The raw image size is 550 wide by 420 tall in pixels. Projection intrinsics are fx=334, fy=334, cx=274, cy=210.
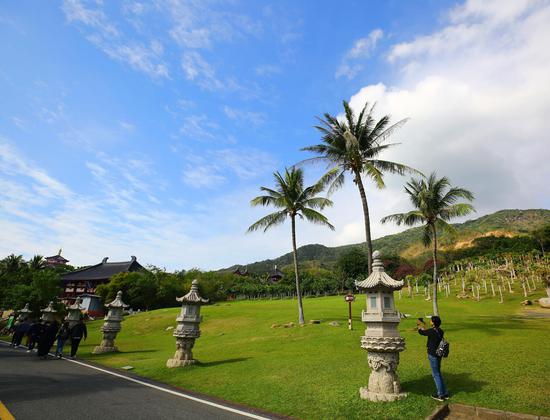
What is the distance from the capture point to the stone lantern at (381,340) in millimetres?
8695

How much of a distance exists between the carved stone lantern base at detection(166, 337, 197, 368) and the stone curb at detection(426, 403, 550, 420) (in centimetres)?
1019

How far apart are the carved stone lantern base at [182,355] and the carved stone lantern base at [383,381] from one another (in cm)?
832

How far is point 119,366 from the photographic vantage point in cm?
1577

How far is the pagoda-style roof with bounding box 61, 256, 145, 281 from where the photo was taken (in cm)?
7612

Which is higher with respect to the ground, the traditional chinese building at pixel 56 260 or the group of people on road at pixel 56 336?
the traditional chinese building at pixel 56 260

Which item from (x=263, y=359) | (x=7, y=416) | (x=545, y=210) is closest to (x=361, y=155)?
(x=263, y=359)

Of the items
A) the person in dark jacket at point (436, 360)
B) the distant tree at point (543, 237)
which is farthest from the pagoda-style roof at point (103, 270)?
the distant tree at point (543, 237)

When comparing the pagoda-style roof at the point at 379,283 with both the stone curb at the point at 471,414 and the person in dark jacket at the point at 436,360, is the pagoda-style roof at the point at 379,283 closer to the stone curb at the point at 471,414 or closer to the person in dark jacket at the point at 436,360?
the person in dark jacket at the point at 436,360

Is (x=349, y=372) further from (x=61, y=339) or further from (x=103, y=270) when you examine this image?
(x=103, y=270)

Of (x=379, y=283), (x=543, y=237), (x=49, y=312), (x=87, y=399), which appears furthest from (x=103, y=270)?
(x=543, y=237)

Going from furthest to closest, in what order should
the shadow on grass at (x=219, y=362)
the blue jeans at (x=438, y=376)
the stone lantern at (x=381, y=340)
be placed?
the shadow on grass at (x=219, y=362)
the stone lantern at (x=381, y=340)
the blue jeans at (x=438, y=376)

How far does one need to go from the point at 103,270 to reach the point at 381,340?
83.0 meters

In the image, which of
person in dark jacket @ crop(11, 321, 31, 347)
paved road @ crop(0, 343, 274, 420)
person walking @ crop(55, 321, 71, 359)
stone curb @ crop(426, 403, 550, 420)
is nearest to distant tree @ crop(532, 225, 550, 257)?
stone curb @ crop(426, 403, 550, 420)

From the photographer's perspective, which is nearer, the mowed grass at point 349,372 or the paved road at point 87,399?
the paved road at point 87,399
